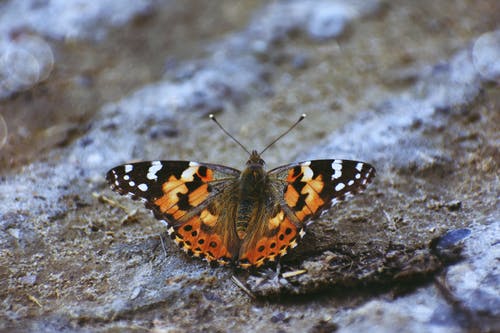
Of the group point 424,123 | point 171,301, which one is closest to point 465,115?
point 424,123

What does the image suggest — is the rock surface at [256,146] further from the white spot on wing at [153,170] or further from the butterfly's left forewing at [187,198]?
the white spot on wing at [153,170]

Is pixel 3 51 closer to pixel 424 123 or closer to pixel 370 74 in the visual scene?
pixel 370 74

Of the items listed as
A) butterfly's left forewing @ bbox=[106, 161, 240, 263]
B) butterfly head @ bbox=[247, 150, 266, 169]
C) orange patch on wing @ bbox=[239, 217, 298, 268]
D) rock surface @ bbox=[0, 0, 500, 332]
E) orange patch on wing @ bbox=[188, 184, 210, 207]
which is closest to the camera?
rock surface @ bbox=[0, 0, 500, 332]

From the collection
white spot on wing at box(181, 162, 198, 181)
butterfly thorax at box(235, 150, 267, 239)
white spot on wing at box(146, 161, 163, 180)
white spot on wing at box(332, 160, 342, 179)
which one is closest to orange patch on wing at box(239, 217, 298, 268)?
butterfly thorax at box(235, 150, 267, 239)

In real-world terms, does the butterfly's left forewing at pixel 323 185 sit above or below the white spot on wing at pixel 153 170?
below

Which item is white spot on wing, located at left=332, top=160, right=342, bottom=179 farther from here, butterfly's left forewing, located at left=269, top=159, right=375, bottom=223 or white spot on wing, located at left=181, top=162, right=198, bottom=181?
white spot on wing, located at left=181, top=162, right=198, bottom=181

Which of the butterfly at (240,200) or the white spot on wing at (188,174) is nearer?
the butterfly at (240,200)

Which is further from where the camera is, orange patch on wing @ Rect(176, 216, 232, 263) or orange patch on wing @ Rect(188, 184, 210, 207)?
orange patch on wing @ Rect(188, 184, 210, 207)

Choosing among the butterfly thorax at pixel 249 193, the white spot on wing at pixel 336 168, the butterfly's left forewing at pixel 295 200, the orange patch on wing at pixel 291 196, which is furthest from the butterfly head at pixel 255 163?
the white spot on wing at pixel 336 168
